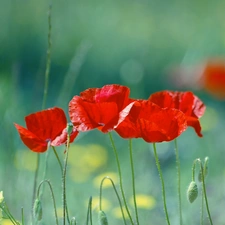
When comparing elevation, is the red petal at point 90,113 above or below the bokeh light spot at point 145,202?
above

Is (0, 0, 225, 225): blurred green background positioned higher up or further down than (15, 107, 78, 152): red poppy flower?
higher up

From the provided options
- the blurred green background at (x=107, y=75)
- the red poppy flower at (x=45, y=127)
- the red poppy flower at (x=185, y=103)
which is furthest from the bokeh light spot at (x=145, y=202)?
the red poppy flower at (x=45, y=127)

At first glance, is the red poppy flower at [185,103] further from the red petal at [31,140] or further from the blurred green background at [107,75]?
the blurred green background at [107,75]

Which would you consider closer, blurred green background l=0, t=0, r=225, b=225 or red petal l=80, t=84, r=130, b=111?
red petal l=80, t=84, r=130, b=111

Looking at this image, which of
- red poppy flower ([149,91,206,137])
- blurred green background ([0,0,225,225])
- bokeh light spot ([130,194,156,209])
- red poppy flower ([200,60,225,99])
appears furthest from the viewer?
red poppy flower ([200,60,225,99])

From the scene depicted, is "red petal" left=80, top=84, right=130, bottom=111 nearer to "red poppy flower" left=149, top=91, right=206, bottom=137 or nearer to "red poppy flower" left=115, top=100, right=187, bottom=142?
"red poppy flower" left=115, top=100, right=187, bottom=142

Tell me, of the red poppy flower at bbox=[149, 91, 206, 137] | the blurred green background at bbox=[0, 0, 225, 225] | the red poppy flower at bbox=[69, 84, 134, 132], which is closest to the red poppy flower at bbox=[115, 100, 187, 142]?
the red poppy flower at bbox=[69, 84, 134, 132]

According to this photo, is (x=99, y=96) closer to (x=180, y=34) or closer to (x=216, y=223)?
(x=216, y=223)
